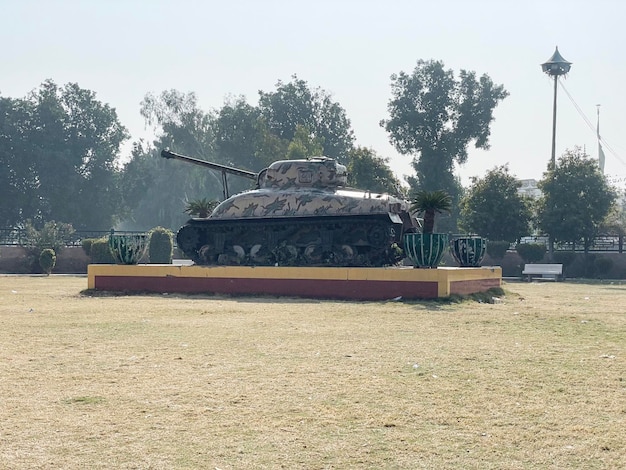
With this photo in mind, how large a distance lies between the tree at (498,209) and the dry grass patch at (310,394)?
2783cm

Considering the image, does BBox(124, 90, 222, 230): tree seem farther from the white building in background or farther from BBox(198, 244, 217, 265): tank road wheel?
BBox(198, 244, 217, 265): tank road wheel

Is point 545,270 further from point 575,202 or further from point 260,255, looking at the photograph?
point 260,255

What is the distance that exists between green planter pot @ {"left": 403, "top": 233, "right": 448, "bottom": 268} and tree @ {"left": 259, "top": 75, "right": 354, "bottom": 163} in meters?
48.5

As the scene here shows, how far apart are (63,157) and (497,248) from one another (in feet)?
112

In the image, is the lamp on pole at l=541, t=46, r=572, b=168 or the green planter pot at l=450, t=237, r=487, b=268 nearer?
the green planter pot at l=450, t=237, r=487, b=268

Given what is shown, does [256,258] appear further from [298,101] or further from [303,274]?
[298,101]

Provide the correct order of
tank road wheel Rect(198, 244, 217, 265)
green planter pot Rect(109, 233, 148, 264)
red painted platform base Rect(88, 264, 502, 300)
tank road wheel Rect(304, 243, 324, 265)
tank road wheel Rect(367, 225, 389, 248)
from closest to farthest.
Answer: red painted platform base Rect(88, 264, 502, 300)
tank road wheel Rect(367, 225, 389, 248)
tank road wheel Rect(304, 243, 324, 265)
green planter pot Rect(109, 233, 148, 264)
tank road wheel Rect(198, 244, 217, 265)

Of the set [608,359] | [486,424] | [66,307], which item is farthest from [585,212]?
[486,424]

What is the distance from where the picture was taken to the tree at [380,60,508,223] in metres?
54.5

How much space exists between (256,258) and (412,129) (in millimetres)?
35029

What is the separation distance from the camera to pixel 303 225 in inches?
805

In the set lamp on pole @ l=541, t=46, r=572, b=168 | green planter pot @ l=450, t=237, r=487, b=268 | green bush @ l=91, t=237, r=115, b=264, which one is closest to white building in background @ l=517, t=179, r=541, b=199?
lamp on pole @ l=541, t=46, r=572, b=168

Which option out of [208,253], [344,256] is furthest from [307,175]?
[208,253]

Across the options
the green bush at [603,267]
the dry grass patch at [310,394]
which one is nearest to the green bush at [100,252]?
the green bush at [603,267]
